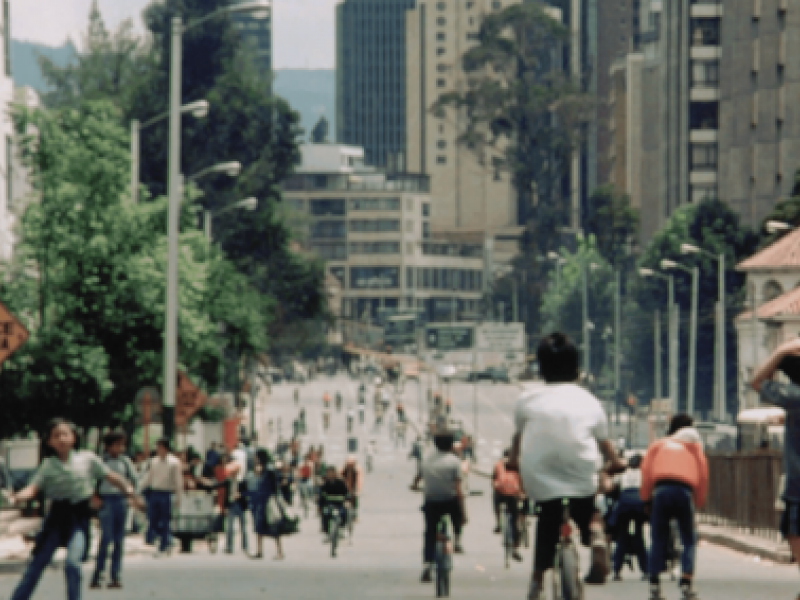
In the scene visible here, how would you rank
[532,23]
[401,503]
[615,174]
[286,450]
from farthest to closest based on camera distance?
[615,174] → [532,23] → [286,450] → [401,503]

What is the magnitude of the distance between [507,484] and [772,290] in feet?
197

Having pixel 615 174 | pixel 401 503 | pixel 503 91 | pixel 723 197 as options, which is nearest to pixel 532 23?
pixel 503 91

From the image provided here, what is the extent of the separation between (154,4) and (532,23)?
74.4 meters

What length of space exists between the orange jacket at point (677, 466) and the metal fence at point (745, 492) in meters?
10.6

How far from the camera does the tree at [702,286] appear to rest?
109 metres

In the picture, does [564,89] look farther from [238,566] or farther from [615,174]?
[238,566]

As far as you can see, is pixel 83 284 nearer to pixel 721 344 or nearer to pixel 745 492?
pixel 745 492

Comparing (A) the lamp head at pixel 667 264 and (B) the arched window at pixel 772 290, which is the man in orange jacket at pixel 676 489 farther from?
(B) the arched window at pixel 772 290

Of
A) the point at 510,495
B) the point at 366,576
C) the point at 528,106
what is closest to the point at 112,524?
the point at 366,576

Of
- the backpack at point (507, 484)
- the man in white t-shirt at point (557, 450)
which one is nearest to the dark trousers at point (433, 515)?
the man in white t-shirt at point (557, 450)

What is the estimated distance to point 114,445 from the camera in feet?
68.8

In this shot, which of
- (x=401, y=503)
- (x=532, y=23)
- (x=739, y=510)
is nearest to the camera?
(x=739, y=510)

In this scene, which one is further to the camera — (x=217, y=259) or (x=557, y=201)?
(x=557, y=201)

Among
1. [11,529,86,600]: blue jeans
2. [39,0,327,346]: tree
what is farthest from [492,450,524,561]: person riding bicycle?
[39,0,327,346]: tree
